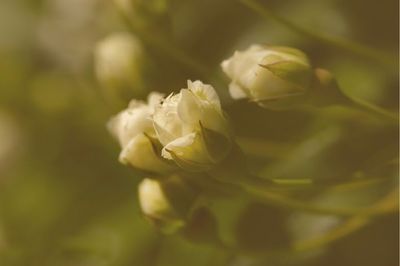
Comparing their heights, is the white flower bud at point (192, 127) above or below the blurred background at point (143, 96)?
below

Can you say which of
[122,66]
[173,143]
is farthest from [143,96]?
[173,143]

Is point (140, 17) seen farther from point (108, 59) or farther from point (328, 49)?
point (328, 49)

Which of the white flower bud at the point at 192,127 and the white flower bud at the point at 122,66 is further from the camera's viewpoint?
the white flower bud at the point at 122,66

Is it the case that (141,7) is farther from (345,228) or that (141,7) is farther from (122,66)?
(345,228)

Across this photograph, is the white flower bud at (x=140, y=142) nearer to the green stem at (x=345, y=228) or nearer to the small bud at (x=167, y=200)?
the small bud at (x=167, y=200)

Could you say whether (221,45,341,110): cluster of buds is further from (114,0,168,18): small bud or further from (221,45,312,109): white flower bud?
(114,0,168,18): small bud

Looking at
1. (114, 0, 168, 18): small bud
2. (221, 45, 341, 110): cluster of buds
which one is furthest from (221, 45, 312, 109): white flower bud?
(114, 0, 168, 18): small bud

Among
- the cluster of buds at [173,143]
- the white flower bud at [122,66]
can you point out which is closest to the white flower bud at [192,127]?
the cluster of buds at [173,143]

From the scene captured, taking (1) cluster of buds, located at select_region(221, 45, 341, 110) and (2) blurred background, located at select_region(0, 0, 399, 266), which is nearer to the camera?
(1) cluster of buds, located at select_region(221, 45, 341, 110)
